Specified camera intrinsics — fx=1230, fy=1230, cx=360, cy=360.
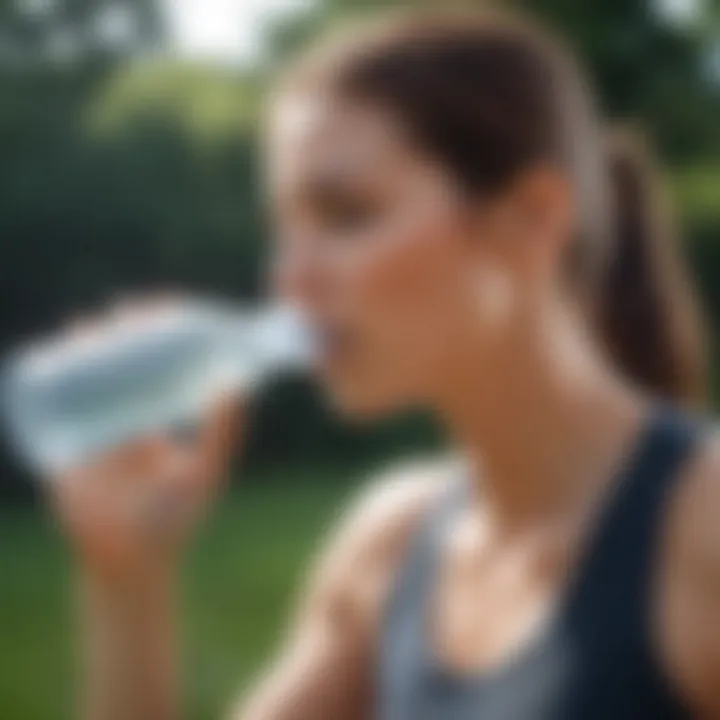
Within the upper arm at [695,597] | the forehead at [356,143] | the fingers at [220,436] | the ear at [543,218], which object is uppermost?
the forehead at [356,143]

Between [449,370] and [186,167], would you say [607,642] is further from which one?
[186,167]

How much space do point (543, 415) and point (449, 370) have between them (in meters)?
0.05

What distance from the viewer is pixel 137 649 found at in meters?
0.71

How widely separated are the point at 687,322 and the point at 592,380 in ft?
0.34

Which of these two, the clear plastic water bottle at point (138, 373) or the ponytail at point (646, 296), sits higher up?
the clear plastic water bottle at point (138, 373)

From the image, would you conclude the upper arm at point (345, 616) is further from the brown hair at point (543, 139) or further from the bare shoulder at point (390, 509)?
the brown hair at point (543, 139)

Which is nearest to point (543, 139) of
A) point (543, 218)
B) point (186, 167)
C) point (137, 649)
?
point (543, 218)

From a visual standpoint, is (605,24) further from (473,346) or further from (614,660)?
(614,660)

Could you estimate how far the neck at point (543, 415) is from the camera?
60 centimetres

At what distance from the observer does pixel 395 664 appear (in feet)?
2.10

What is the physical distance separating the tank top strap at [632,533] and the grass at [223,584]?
0.70 ft

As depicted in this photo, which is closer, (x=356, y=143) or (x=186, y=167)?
(x=356, y=143)

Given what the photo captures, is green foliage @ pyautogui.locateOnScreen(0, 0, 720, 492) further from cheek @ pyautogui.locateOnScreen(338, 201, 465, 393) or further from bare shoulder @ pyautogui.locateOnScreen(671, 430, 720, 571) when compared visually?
bare shoulder @ pyautogui.locateOnScreen(671, 430, 720, 571)

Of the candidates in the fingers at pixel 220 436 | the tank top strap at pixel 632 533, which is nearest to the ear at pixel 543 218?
the tank top strap at pixel 632 533
